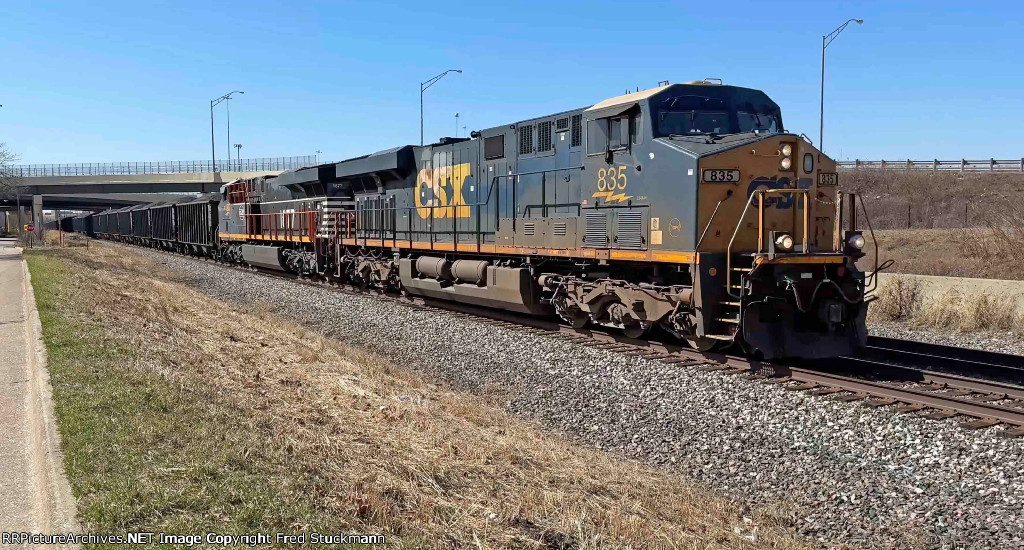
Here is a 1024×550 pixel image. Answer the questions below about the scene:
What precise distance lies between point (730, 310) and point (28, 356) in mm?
8522

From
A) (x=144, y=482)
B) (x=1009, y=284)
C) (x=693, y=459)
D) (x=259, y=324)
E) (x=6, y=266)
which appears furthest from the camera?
(x=6, y=266)

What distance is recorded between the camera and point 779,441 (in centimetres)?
685

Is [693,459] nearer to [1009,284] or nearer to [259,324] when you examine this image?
[259,324]

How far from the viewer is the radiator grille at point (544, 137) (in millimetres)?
12375

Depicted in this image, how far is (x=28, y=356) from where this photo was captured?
8.74 m

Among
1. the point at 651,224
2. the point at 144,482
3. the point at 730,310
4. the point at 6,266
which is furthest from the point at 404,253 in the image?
the point at 6,266

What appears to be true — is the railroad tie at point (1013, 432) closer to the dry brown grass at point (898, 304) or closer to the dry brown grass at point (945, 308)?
the dry brown grass at point (945, 308)

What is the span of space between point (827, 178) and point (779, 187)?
2.71 feet

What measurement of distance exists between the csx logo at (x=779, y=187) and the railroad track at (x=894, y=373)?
2059mm

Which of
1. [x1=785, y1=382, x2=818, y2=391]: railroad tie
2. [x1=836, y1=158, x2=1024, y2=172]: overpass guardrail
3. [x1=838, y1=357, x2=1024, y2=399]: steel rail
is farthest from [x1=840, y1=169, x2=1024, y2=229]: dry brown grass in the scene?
[x1=785, y1=382, x2=818, y2=391]: railroad tie

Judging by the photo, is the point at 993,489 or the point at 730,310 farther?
the point at 730,310

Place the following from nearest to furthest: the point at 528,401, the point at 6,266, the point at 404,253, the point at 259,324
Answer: the point at 528,401, the point at 259,324, the point at 404,253, the point at 6,266

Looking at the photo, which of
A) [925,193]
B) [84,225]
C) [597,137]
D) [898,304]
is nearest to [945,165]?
[925,193]

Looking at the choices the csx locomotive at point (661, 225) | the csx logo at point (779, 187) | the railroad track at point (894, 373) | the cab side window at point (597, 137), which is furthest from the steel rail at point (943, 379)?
the cab side window at point (597, 137)
